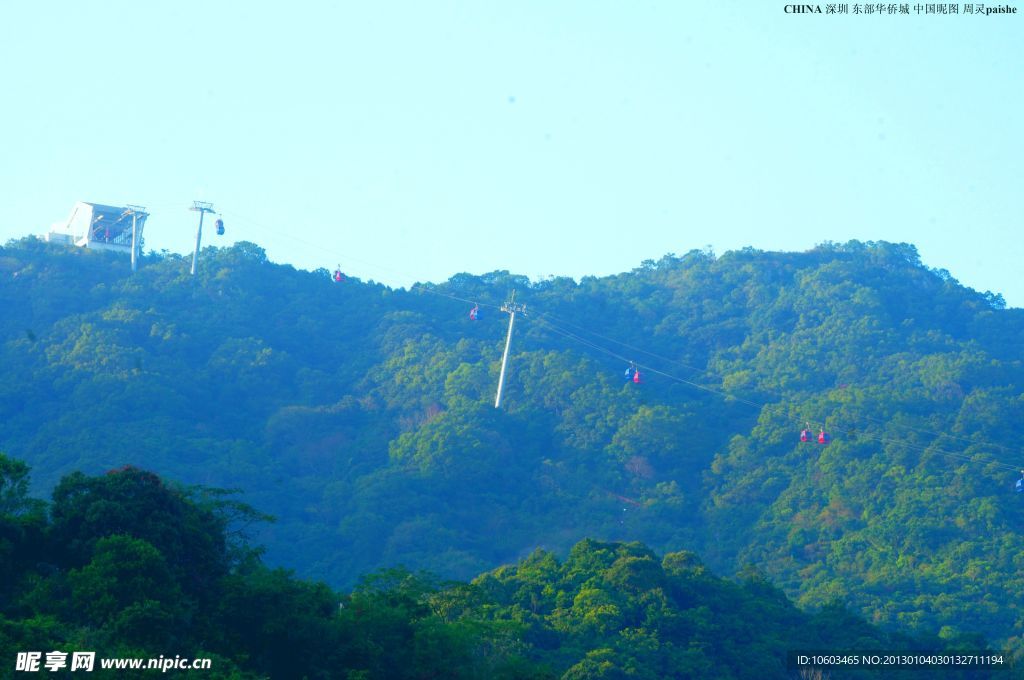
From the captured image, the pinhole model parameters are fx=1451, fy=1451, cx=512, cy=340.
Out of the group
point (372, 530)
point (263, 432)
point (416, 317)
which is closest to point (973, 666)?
point (372, 530)

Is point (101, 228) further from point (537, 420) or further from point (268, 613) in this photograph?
point (268, 613)

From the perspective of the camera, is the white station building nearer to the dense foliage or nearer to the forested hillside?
the forested hillside

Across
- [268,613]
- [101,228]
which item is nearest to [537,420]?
[101,228]

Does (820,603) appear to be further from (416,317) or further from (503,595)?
(416,317)

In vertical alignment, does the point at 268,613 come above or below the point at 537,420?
below

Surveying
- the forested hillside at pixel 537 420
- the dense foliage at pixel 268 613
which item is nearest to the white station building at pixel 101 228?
the forested hillside at pixel 537 420

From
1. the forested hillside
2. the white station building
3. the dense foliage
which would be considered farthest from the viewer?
the white station building

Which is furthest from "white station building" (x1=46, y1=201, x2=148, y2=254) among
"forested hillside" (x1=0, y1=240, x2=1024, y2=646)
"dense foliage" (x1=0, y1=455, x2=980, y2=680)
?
"dense foliage" (x1=0, y1=455, x2=980, y2=680)
